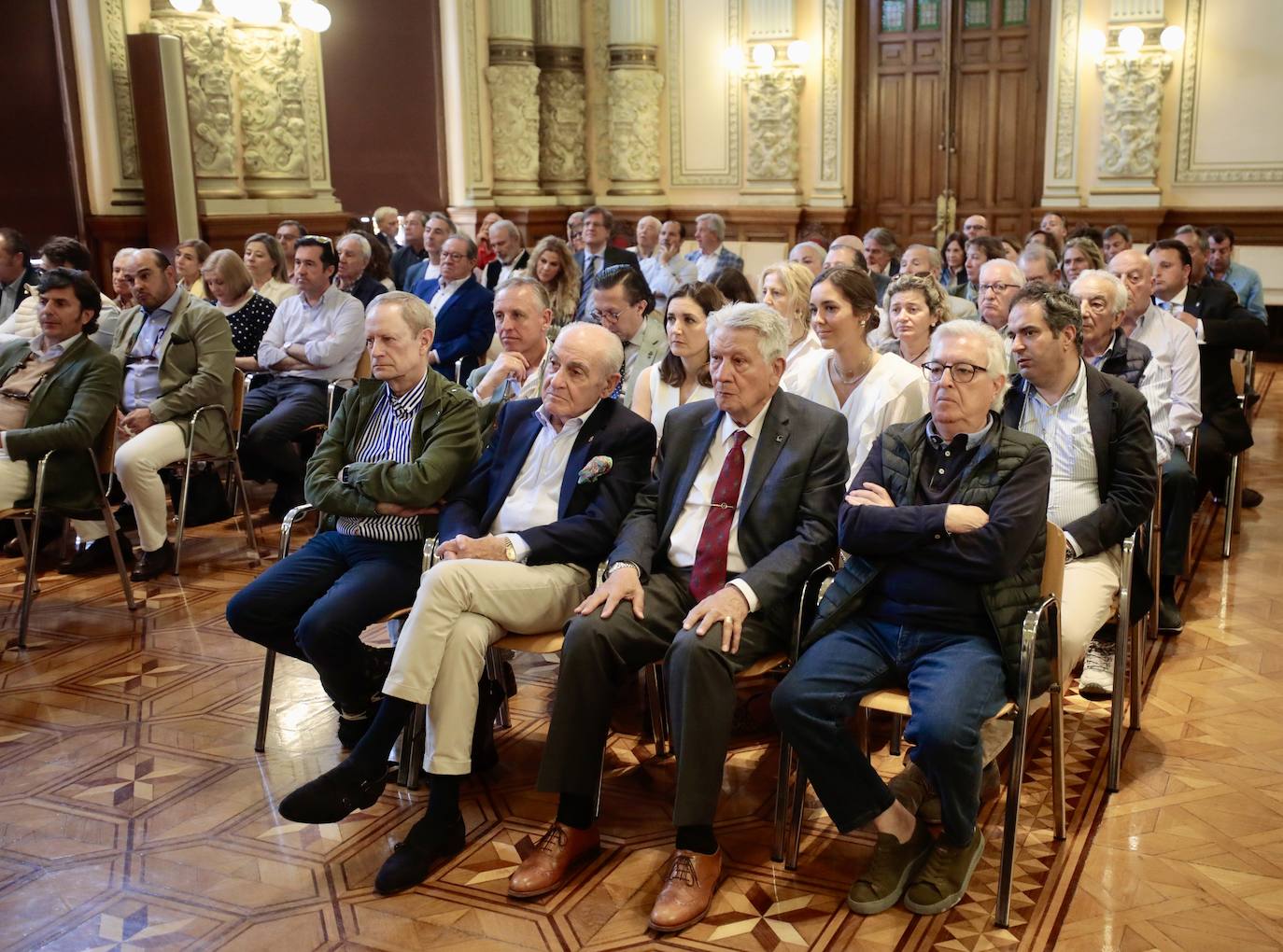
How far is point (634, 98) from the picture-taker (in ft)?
39.9

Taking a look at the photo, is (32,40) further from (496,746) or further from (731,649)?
(731,649)

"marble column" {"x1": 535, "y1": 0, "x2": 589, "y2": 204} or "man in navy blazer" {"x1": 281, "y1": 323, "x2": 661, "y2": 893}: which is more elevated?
"marble column" {"x1": 535, "y1": 0, "x2": 589, "y2": 204}

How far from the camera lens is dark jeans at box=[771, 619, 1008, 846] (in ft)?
8.79

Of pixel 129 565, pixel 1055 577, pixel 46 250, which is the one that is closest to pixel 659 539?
pixel 1055 577

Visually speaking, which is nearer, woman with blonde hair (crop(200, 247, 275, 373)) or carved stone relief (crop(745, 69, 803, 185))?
woman with blonde hair (crop(200, 247, 275, 373))

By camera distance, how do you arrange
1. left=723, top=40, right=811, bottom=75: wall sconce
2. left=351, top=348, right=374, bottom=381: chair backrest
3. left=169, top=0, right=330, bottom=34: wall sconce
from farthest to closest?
left=723, top=40, right=811, bottom=75: wall sconce
left=169, top=0, right=330, bottom=34: wall sconce
left=351, top=348, right=374, bottom=381: chair backrest

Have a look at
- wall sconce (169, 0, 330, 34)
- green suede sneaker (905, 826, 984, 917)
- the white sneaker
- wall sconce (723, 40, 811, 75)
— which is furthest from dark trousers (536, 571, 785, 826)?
wall sconce (723, 40, 811, 75)

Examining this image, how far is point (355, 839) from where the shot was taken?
10.4ft

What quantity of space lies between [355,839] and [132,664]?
1599 mm

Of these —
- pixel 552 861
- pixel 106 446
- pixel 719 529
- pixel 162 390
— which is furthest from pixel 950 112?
pixel 552 861

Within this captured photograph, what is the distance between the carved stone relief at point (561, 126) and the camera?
1209cm

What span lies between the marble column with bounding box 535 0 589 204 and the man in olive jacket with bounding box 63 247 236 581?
7318 millimetres

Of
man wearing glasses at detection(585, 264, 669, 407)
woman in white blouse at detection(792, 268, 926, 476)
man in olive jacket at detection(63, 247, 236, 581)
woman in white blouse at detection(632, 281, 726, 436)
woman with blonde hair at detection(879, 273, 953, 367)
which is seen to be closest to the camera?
woman in white blouse at detection(792, 268, 926, 476)

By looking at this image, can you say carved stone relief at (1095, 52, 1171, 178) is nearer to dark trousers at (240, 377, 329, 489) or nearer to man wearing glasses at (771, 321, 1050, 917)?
dark trousers at (240, 377, 329, 489)
